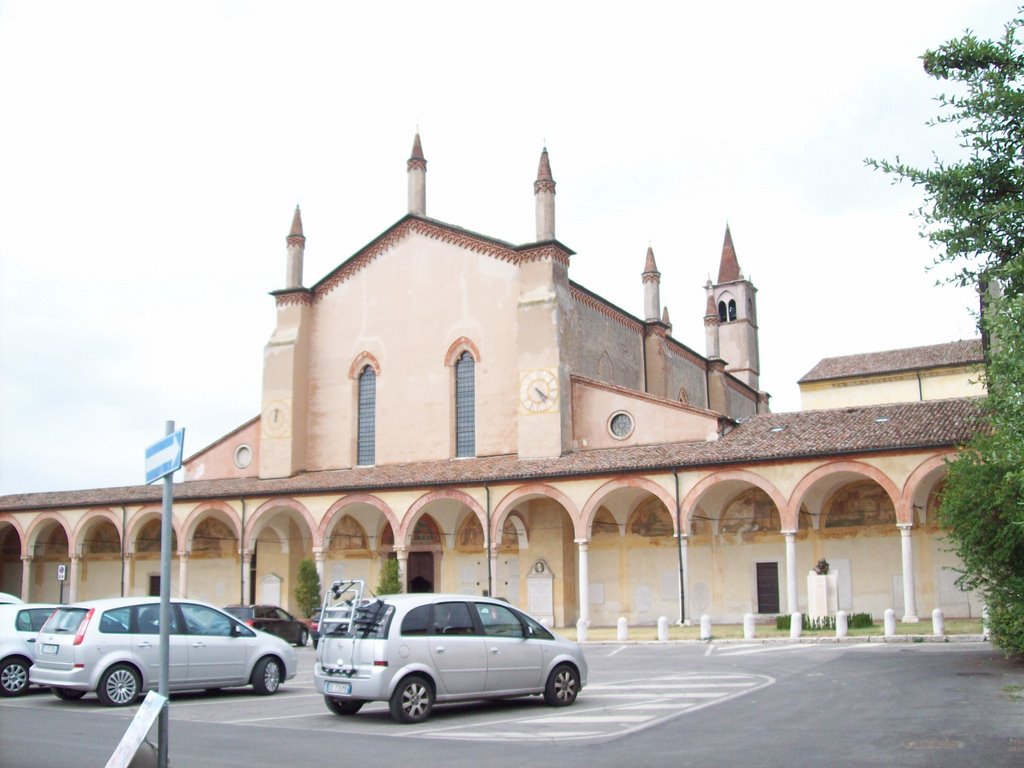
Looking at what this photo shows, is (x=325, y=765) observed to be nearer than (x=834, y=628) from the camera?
Yes

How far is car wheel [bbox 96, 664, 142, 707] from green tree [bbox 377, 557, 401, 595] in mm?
16766

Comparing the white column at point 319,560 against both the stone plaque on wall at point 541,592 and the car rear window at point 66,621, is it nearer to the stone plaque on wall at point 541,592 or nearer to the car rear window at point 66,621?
the stone plaque on wall at point 541,592

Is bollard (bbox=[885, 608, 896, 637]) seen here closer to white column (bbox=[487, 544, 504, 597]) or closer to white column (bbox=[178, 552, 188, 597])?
white column (bbox=[487, 544, 504, 597])

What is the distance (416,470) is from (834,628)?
13.6 metres

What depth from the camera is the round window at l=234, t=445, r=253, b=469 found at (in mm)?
35969

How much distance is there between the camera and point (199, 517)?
113 feet

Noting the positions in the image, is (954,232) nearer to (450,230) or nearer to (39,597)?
(450,230)

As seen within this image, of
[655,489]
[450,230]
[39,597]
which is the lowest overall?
[39,597]

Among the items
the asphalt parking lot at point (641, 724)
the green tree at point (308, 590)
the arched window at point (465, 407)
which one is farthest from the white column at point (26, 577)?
the asphalt parking lot at point (641, 724)

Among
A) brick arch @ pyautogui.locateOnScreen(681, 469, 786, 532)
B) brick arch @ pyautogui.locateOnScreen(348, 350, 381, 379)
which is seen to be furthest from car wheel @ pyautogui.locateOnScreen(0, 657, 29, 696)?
brick arch @ pyautogui.locateOnScreen(348, 350, 381, 379)

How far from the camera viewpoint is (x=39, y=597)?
40031mm

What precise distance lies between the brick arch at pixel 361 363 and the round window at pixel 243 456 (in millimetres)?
4917

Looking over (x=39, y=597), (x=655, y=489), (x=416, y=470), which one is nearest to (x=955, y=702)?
(x=655, y=489)

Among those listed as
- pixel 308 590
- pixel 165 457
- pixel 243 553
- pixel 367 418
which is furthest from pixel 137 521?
pixel 165 457
